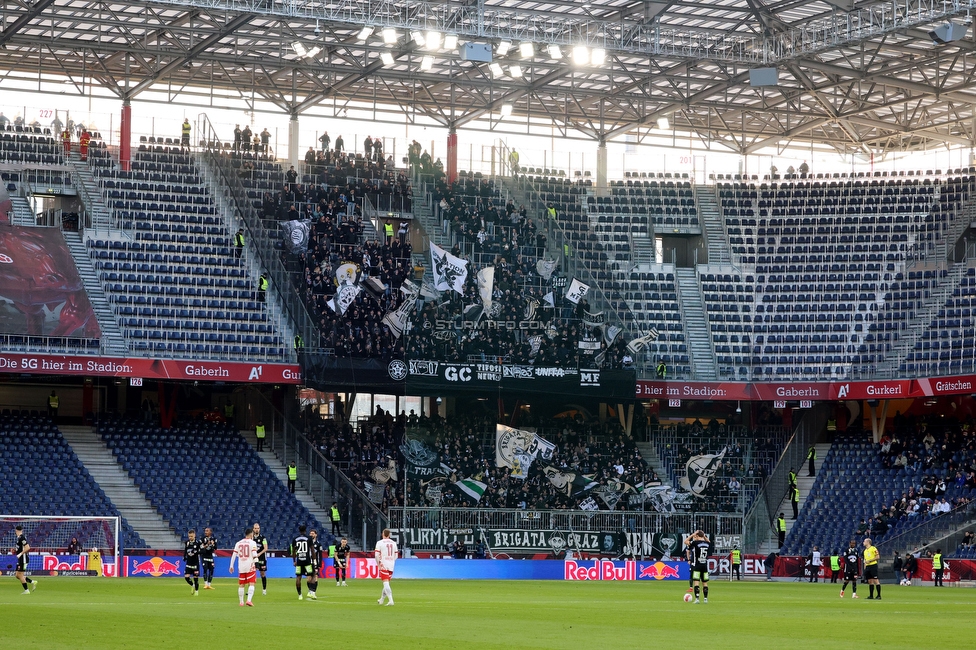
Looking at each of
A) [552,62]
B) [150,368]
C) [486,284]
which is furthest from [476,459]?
[552,62]

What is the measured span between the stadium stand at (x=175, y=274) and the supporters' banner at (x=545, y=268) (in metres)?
11.4

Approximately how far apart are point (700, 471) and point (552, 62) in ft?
59.7

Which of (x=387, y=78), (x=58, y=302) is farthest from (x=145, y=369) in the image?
(x=387, y=78)

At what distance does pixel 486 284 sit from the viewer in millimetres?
57531

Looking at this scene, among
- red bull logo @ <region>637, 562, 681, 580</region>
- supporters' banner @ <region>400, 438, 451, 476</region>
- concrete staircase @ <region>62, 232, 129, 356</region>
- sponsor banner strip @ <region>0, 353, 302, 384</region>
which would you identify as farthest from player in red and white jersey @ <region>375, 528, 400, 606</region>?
concrete staircase @ <region>62, 232, 129, 356</region>

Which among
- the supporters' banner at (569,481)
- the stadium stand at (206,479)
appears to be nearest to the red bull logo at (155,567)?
the stadium stand at (206,479)

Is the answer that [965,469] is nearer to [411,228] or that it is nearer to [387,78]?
[411,228]

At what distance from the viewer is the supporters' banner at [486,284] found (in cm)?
5719

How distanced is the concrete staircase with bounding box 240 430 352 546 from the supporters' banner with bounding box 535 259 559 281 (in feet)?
43.7

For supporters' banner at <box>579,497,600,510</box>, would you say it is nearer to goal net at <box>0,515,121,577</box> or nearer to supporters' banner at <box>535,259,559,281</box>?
supporters' banner at <box>535,259,559,281</box>

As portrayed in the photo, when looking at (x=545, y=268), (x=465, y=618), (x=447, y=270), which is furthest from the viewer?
(x=545, y=268)

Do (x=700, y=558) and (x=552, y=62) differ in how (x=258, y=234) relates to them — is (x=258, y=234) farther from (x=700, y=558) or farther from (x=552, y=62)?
(x=700, y=558)

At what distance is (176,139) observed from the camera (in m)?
61.3

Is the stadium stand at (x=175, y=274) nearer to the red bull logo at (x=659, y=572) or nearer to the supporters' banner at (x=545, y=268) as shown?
the supporters' banner at (x=545, y=268)
